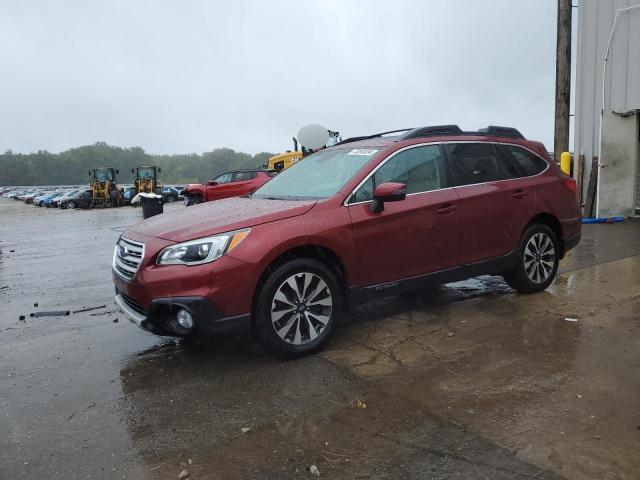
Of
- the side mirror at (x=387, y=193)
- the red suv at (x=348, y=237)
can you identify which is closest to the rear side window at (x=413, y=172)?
the red suv at (x=348, y=237)

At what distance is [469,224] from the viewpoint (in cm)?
480

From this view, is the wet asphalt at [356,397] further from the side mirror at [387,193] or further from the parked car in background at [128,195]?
the parked car in background at [128,195]

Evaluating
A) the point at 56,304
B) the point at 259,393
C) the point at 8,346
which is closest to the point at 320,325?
the point at 259,393

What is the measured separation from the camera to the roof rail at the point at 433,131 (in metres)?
4.79

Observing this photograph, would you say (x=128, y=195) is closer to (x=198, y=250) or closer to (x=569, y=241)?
(x=569, y=241)

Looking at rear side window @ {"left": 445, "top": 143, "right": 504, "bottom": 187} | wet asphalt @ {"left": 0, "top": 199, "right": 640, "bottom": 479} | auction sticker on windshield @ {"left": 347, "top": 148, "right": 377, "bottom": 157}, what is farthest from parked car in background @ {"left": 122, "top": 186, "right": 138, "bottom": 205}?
rear side window @ {"left": 445, "top": 143, "right": 504, "bottom": 187}

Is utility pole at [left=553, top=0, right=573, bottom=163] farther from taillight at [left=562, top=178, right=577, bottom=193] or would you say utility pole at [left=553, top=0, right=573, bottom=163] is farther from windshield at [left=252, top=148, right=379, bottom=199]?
windshield at [left=252, top=148, right=379, bottom=199]

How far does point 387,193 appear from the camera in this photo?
4.02 m

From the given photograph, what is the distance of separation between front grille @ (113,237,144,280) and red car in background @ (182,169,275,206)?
15.1 metres

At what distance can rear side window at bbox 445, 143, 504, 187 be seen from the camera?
4.89 metres

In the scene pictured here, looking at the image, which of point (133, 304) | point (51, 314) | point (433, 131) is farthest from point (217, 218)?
point (51, 314)

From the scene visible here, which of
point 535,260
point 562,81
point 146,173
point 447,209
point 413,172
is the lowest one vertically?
point 535,260

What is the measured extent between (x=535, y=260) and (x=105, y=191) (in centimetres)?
3730

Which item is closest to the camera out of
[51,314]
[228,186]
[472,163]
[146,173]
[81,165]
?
[472,163]
